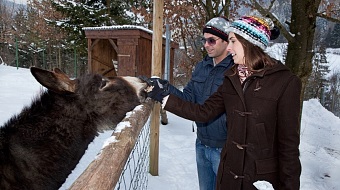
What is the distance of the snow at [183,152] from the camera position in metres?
4.81

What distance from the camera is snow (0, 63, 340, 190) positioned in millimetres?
4814

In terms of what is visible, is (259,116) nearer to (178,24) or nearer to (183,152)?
(183,152)

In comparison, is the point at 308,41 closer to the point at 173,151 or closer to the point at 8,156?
the point at 173,151

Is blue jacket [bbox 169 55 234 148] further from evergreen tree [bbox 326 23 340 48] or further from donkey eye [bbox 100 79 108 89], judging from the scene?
evergreen tree [bbox 326 23 340 48]

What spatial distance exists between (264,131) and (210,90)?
0.92 meters

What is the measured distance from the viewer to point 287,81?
1.66 m

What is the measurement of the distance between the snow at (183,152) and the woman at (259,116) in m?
0.21

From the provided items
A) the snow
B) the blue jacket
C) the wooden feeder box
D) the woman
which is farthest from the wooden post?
the wooden feeder box

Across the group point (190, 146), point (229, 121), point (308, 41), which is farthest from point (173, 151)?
point (229, 121)

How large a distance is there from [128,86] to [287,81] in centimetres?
154

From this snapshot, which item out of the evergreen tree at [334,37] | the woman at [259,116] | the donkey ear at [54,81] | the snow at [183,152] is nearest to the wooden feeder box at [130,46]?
the snow at [183,152]

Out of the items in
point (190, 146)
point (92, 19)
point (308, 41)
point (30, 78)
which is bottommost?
point (190, 146)

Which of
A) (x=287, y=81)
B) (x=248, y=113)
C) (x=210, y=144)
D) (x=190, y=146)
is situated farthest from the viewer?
(x=190, y=146)

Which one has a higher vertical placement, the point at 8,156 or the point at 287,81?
the point at 287,81
